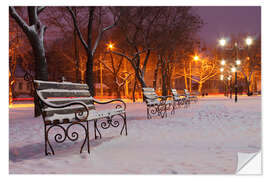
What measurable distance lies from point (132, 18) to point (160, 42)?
2.83 metres

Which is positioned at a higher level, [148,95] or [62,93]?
[62,93]

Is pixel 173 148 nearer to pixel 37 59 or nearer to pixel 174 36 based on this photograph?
pixel 37 59

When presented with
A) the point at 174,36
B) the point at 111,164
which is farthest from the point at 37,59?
the point at 174,36

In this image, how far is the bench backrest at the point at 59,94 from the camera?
4.27 m

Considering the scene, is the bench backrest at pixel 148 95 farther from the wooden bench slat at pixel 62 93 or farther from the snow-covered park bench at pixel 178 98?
the wooden bench slat at pixel 62 93

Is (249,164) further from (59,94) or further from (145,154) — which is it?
(59,94)

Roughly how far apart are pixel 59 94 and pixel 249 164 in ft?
11.0

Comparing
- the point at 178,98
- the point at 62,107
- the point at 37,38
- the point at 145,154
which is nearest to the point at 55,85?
the point at 62,107

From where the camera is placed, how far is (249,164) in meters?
3.84

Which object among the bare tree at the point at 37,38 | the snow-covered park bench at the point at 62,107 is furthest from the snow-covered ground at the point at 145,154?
the bare tree at the point at 37,38

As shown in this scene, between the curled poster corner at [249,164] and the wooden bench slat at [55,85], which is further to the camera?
the wooden bench slat at [55,85]

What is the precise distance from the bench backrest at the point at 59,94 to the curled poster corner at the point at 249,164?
9.69 feet
